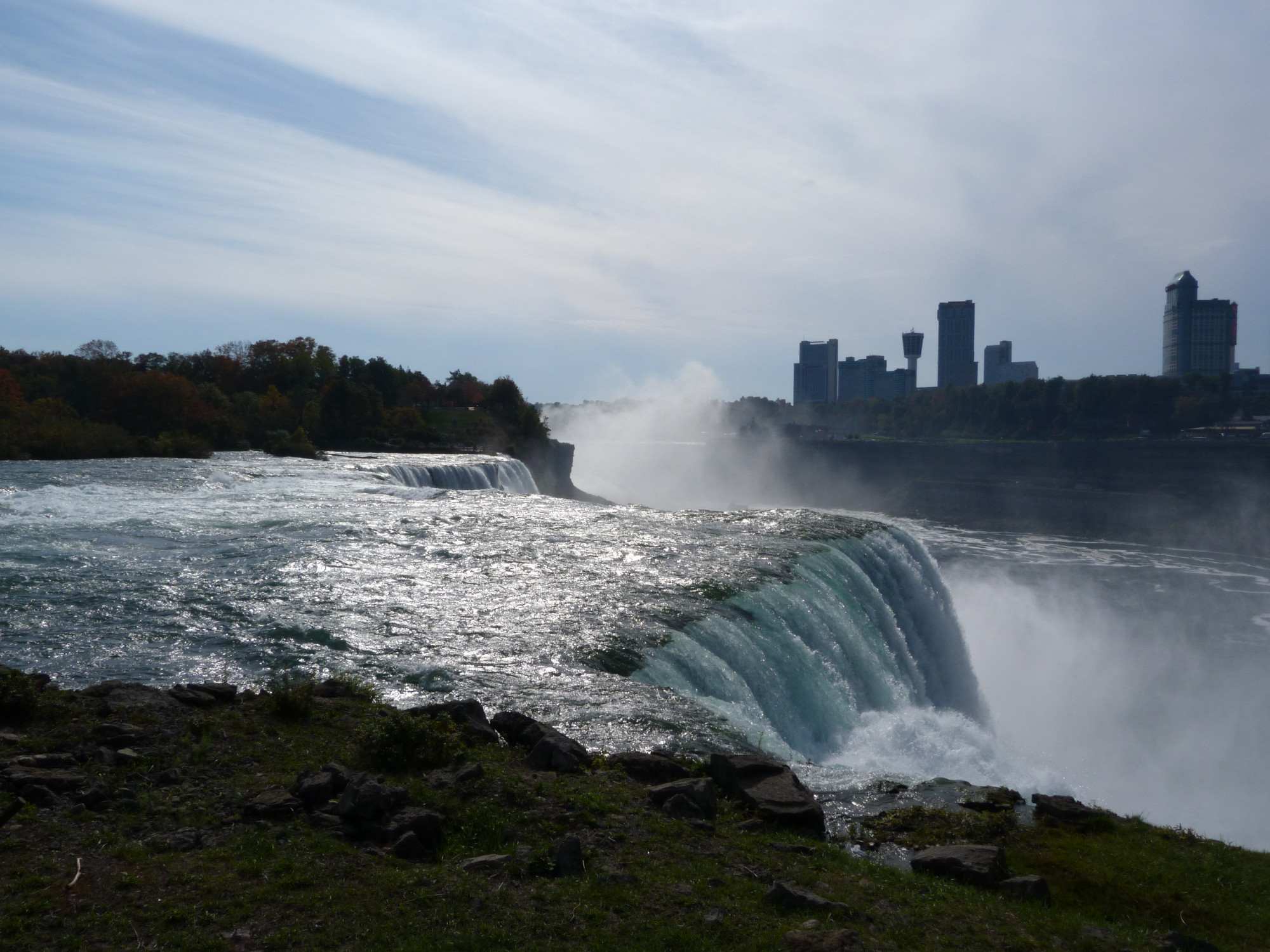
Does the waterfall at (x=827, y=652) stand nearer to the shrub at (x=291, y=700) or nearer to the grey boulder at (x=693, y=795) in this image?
the grey boulder at (x=693, y=795)

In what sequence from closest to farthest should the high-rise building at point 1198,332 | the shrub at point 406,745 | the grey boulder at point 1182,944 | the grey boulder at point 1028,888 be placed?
the grey boulder at point 1182,944, the grey boulder at point 1028,888, the shrub at point 406,745, the high-rise building at point 1198,332

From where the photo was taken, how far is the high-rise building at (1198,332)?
185 meters

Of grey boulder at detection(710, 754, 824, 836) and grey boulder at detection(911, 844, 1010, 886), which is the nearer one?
grey boulder at detection(911, 844, 1010, 886)

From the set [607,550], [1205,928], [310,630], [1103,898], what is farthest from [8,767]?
[607,550]

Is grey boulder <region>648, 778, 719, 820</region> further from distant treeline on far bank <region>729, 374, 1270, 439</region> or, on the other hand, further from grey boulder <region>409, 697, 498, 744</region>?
distant treeline on far bank <region>729, 374, 1270, 439</region>

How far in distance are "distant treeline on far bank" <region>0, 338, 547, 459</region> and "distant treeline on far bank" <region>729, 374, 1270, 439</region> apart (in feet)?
191

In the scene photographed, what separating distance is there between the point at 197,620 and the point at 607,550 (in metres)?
9.90

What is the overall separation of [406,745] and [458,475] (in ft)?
97.3

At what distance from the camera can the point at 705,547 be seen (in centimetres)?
2180

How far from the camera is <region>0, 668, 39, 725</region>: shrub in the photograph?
7723 millimetres

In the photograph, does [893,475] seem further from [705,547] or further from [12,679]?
[12,679]

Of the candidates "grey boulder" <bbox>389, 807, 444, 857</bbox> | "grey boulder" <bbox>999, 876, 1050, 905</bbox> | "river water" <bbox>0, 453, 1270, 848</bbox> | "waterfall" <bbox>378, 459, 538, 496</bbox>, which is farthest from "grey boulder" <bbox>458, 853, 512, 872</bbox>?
"waterfall" <bbox>378, 459, 538, 496</bbox>

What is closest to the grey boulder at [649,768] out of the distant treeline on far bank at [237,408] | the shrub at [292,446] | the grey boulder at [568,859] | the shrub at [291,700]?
the grey boulder at [568,859]

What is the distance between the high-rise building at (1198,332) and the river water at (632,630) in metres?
181
